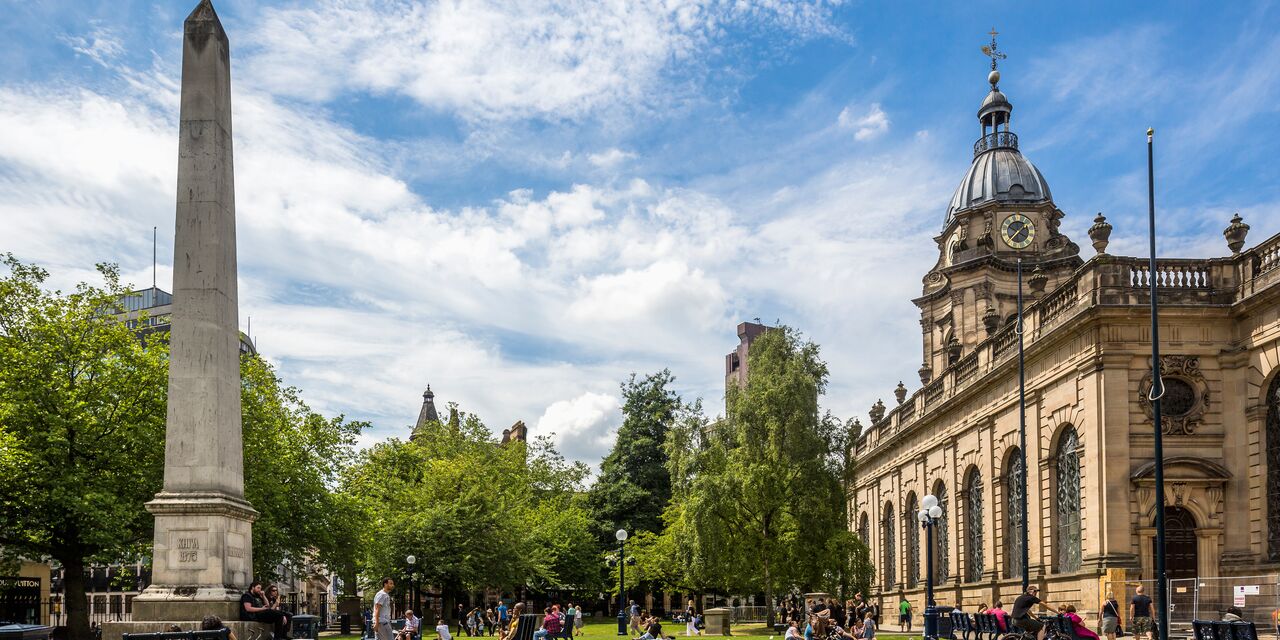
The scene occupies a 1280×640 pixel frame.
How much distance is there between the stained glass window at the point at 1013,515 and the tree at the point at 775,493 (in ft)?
17.8

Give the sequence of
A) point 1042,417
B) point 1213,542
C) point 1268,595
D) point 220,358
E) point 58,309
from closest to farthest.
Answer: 1. point 220,358
2. point 1268,595
3. point 1213,542
4. point 58,309
5. point 1042,417

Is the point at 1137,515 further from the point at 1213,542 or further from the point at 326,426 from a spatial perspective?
the point at 326,426

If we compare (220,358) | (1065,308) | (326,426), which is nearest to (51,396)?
(326,426)

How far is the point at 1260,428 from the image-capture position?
29031 mm

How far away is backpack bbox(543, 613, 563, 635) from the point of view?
30562 millimetres

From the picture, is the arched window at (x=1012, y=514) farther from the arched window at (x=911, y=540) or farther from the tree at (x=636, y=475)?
the tree at (x=636, y=475)

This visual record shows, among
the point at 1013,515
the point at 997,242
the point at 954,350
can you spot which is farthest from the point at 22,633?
the point at 997,242

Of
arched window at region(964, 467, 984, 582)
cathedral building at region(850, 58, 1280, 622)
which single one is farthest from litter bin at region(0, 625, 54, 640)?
arched window at region(964, 467, 984, 582)

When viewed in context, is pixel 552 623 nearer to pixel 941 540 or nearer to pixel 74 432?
pixel 74 432

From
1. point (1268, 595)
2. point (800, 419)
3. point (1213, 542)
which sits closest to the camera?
point (1268, 595)

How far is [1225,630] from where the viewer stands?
17.7m

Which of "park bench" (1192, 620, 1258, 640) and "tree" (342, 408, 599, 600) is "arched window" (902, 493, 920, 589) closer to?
"tree" (342, 408, 599, 600)

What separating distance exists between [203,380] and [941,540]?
3916cm

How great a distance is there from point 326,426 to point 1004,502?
23871 mm
